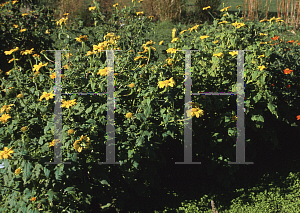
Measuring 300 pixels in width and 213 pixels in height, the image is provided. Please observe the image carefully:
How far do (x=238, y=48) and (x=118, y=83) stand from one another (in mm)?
1337

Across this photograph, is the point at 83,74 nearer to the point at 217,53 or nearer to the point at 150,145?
the point at 150,145

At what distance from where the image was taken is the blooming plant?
1.95 m

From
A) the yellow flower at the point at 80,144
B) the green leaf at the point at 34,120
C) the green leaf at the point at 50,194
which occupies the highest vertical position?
the green leaf at the point at 34,120

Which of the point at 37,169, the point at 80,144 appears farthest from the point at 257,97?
the point at 37,169

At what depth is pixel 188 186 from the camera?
9.58ft

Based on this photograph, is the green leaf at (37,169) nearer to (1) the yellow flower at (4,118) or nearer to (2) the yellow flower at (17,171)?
(2) the yellow flower at (17,171)

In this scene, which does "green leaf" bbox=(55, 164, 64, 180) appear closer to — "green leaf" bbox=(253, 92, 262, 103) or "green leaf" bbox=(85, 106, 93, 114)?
"green leaf" bbox=(85, 106, 93, 114)

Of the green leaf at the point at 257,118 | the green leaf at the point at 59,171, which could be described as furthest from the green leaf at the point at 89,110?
the green leaf at the point at 257,118

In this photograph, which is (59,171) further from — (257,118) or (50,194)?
(257,118)

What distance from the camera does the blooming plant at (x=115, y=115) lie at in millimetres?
1953

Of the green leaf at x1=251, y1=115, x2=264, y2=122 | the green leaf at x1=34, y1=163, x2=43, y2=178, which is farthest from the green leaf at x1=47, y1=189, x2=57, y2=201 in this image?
the green leaf at x1=251, y1=115, x2=264, y2=122

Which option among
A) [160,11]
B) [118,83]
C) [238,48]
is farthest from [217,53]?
[160,11]

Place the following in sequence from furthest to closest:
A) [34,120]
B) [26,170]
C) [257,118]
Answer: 1. [257,118]
2. [34,120]
3. [26,170]

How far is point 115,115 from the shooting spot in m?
2.38
